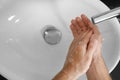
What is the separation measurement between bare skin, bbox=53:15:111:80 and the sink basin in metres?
0.03

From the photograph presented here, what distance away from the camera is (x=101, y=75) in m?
0.78

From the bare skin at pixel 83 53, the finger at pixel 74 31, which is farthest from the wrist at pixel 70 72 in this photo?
the finger at pixel 74 31

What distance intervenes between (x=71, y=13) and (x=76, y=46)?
0.12 metres

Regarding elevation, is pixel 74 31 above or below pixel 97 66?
above

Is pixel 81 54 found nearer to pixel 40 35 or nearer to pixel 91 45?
pixel 91 45

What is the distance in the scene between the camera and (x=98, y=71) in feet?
2.59

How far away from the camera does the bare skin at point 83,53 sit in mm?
699

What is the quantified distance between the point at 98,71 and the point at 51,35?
0.17 meters

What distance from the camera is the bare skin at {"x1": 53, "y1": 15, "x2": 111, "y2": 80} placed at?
70 centimetres

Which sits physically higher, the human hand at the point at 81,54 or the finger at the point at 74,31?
the finger at the point at 74,31

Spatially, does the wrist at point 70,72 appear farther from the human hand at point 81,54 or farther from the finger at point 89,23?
the finger at point 89,23

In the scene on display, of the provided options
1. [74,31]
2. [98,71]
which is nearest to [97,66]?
[98,71]

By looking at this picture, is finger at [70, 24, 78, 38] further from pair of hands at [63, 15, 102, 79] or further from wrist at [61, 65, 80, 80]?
wrist at [61, 65, 80, 80]

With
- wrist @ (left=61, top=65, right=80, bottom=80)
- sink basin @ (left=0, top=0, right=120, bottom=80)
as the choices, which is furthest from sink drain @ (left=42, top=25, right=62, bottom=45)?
wrist @ (left=61, top=65, right=80, bottom=80)
